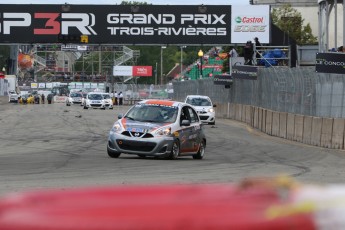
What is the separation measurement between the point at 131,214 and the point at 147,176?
1243cm

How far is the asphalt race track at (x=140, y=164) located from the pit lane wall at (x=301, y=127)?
51 centimetres

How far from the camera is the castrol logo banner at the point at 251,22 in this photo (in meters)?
49.6

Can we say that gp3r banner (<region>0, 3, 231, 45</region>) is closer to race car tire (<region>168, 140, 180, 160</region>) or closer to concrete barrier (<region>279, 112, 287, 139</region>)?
concrete barrier (<region>279, 112, 287, 139</region>)

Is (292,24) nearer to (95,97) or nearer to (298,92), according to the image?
(95,97)

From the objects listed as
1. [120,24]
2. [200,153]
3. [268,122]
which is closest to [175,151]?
[200,153]

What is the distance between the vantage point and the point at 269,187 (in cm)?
287

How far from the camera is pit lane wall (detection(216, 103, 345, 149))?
82.7 ft

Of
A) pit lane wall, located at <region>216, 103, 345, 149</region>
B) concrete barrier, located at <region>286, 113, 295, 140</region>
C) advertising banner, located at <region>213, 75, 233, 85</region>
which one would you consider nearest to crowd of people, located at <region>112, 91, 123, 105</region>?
advertising banner, located at <region>213, 75, 233, 85</region>

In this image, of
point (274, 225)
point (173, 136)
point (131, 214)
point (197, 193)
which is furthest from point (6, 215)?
point (173, 136)

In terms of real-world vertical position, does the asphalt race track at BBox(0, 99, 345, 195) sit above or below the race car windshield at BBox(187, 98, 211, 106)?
below

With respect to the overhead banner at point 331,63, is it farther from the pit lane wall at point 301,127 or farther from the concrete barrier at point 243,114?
the concrete barrier at point 243,114

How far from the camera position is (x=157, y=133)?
1936cm

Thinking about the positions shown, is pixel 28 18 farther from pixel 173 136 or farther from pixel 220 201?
pixel 220 201

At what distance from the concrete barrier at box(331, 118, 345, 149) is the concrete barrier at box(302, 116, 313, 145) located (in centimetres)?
190
